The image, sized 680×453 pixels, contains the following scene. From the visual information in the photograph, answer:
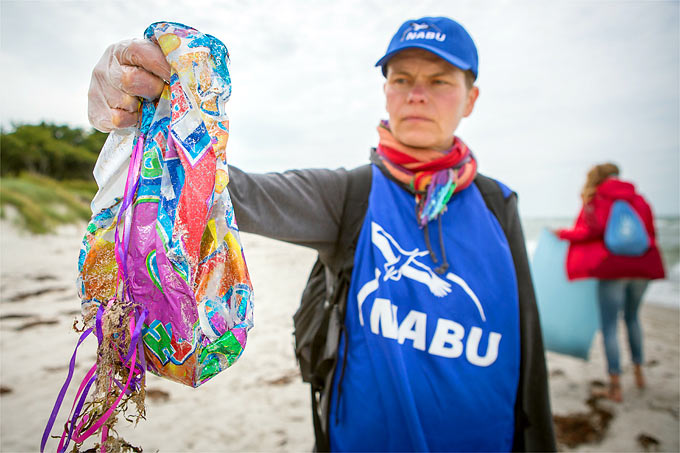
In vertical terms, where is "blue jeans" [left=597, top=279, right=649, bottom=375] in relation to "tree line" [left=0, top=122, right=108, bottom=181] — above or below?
below

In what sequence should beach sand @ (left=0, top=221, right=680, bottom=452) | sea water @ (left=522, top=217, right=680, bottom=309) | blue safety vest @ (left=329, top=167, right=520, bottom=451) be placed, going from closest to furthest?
blue safety vest @ (left=329, top=167, right=520, bottom=451), beach sand @ (left=0, top=221, right=680, bottom=452), sea water @ (left=522, top=217, right=680, bottom=309)

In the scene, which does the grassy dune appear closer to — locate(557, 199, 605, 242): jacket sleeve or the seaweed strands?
the seaweed strands

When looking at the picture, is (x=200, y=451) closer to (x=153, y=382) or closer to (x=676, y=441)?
(x=153, y=382)

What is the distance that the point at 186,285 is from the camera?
74 cm

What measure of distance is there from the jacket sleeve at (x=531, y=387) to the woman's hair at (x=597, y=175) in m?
2.81

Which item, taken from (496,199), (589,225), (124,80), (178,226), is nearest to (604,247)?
(589,225)

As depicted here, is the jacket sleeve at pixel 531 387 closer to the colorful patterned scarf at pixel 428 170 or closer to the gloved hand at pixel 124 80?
the colorful patterned scarf at pixel 428 170

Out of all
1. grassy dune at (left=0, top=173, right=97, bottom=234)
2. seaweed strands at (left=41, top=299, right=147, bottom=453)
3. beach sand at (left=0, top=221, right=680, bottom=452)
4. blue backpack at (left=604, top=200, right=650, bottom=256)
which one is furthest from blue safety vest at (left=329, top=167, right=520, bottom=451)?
grassy dune at (left=0, top=173, right=97, bottom=234)

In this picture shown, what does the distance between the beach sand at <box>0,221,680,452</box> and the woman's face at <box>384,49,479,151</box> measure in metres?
2.45

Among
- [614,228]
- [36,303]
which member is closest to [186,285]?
[614,228]

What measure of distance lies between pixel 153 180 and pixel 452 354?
46.4 inches

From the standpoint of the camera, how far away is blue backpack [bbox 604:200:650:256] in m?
3.38

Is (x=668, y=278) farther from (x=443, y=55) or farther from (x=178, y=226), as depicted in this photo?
(x=178, y=226)

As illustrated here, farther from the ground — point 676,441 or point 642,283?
point 642,283
